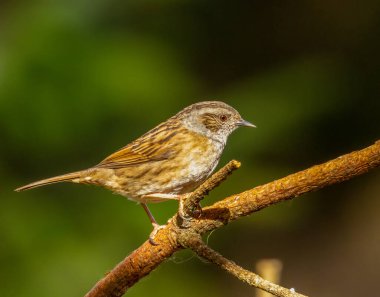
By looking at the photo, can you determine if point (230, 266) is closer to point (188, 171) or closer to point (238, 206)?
point (238, 206)

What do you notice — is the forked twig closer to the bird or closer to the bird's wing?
the bird

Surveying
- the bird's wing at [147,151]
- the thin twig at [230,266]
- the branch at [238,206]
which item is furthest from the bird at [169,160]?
the thin twig at [230,266]

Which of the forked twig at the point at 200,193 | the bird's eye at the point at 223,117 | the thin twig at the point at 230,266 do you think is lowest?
the thin twig at the point at 230,266

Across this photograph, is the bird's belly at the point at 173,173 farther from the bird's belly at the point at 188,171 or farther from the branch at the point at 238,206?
the branch at the point at 238,206

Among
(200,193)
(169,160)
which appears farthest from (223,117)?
(200,193)

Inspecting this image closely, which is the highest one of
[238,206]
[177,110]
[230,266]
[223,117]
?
[177,110]

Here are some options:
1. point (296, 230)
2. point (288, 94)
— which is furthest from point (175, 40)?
point (296, 230)

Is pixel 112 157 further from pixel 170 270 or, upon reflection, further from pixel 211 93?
pixel 211 93
